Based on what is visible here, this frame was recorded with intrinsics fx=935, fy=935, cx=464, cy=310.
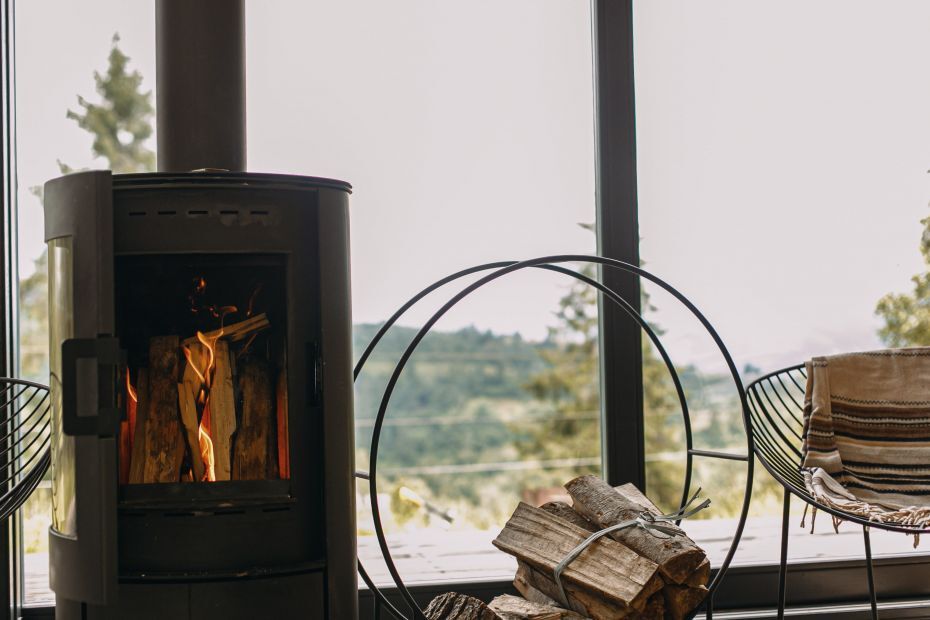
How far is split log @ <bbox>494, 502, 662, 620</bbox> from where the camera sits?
6.21ft

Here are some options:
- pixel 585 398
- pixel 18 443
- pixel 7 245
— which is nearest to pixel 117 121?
pixel 7 245

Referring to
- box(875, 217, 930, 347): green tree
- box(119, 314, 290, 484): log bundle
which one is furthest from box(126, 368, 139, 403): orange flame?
box(875, 217, 930, 347): green tree

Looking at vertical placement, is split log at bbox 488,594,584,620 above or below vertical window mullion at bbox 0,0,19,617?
below

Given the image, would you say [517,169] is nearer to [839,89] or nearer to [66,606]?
[839,89]

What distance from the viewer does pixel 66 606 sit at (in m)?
1.70

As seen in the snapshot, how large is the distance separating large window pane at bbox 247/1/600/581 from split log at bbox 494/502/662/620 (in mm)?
553

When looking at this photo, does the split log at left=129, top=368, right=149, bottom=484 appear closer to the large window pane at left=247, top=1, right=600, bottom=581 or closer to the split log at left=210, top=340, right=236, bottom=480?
the split log at left=210, top=340, right=236, bottom=480

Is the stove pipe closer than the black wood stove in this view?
No

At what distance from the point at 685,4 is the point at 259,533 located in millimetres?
1951

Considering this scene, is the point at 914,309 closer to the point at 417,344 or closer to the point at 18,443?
the point at 417,344

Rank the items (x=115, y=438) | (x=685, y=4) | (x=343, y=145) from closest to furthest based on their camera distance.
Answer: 1. (x=115, y=438)
2. (x=343, y=145)
3. (x=685, y=4)

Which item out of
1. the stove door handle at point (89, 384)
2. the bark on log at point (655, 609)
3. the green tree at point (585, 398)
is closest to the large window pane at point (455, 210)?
the green tree at point (585, 398)

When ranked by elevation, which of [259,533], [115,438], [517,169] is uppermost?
[517,169]

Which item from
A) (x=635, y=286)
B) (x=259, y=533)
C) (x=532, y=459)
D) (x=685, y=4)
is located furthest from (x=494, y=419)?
(x=685, y=4)
